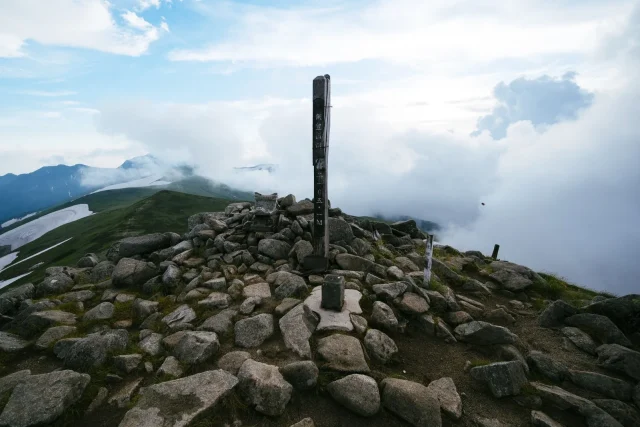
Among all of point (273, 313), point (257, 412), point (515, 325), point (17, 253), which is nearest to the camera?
point (257, 412)

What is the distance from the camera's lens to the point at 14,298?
10523mm

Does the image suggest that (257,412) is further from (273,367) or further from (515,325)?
(515,325)

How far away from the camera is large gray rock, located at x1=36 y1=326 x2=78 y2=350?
24.5 feet

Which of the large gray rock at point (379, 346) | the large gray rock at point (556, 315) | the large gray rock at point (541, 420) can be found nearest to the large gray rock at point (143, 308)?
the large gray rock at point (379, 346)

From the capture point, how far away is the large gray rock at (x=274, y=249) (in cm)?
1206

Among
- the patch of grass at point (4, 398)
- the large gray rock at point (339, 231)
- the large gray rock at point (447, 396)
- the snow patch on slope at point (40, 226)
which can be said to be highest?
the large gray rock at point (339, 231)

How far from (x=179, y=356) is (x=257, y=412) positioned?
2412 millimetres

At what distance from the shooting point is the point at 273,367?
638 centimetres

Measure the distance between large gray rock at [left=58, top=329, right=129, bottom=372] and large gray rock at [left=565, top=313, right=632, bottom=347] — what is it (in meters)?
12.1

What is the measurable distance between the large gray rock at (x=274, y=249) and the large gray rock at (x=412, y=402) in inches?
266

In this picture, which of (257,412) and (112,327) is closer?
(257,412)

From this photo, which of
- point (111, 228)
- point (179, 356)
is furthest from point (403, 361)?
point (111, 228)

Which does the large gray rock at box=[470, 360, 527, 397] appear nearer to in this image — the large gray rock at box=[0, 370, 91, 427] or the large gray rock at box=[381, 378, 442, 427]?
the large gray rock at box=[381, 378, 442, 427]

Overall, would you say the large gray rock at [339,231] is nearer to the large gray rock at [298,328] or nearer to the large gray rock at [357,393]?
the large gray rock at [298,328]
